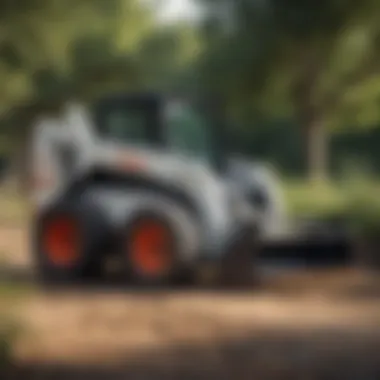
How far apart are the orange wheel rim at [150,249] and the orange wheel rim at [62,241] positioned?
9 centimetres

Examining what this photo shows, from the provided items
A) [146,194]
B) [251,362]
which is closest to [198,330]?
[251,362]

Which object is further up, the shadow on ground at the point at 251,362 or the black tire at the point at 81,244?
the black tire at the point at 81,244

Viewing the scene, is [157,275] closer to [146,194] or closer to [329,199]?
[146,194]

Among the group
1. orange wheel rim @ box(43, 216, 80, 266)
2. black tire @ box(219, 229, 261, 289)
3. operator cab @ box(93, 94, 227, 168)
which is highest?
operator cab @ box(93, 94, 227, 168)

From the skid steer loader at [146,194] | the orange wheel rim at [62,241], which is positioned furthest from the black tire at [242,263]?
the orange wheel rim at [62,241]

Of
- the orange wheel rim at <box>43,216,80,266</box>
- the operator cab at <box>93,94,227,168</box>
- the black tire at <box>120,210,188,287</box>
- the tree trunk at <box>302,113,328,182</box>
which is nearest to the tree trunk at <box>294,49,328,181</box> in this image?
the tree trunk at <box>302,113,328,182</box>

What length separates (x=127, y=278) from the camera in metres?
1.49

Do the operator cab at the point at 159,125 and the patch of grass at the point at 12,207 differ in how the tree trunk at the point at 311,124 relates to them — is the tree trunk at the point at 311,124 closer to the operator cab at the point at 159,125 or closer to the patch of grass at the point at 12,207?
the operator cab at the point at 159,125

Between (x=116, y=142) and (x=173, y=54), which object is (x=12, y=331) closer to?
(x=116, y=142)

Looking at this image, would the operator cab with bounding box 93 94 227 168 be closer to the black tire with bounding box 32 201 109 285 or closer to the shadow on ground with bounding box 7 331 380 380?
the black tire with bounding box 32 201 109 285

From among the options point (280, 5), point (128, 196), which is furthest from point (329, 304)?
point (280, 5)

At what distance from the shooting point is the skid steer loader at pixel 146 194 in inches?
57.1

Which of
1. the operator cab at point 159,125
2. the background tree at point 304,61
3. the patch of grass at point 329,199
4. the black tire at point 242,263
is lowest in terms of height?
the black tire at point 242,263

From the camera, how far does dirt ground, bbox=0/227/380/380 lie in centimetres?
143
